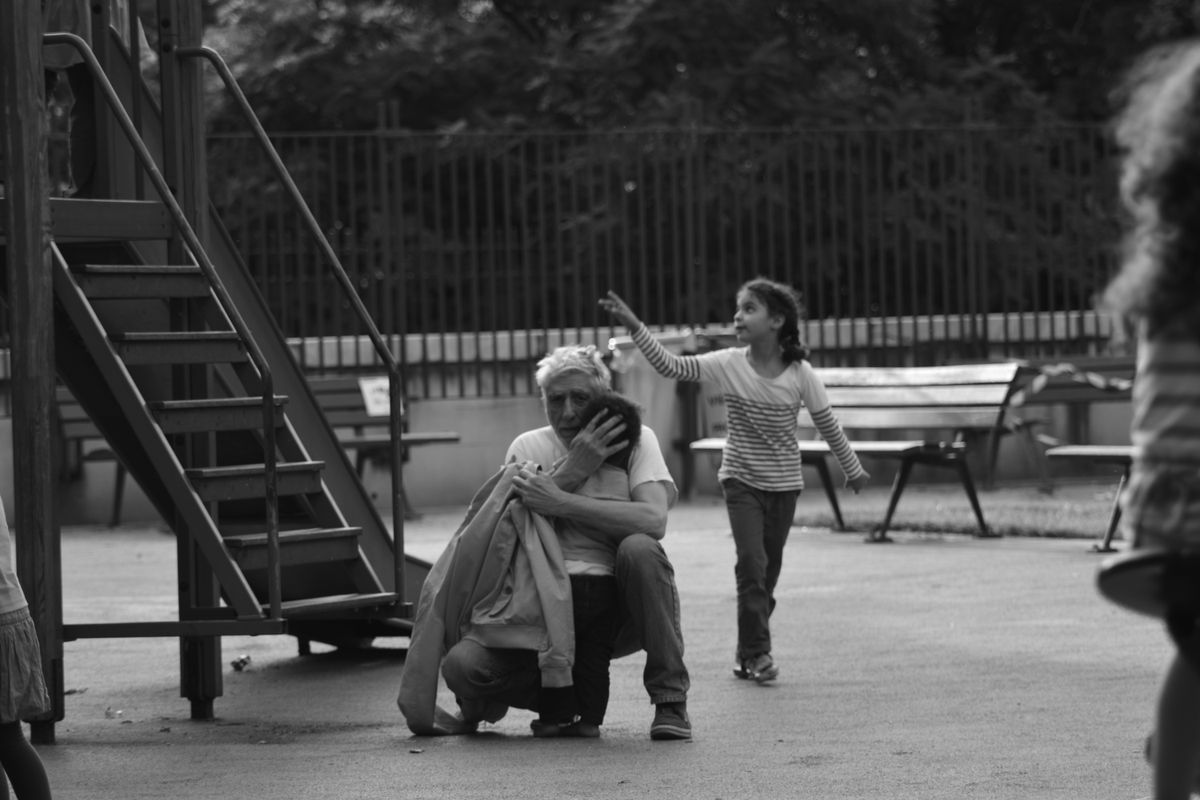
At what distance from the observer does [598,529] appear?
6.62 meters

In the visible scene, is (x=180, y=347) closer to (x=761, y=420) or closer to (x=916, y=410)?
(x=761, y=420)

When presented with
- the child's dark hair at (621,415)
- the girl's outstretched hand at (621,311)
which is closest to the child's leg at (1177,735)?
the child's dark hair at (621,415)

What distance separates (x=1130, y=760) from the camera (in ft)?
19.1

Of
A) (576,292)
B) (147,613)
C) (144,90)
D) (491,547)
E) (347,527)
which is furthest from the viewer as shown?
(576,292)

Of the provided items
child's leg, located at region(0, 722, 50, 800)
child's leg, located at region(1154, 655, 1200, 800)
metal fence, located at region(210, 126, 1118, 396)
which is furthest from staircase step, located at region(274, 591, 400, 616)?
metal fence, located at region(210, 126, 1118, 396)

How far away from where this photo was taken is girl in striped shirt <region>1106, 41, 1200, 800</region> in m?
3.27

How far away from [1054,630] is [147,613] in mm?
4299

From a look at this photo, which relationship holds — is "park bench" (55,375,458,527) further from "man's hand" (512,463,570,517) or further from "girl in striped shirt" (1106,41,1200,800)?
"girl in striped shirt" (1106,41,1200,800)

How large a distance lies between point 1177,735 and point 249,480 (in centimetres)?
421

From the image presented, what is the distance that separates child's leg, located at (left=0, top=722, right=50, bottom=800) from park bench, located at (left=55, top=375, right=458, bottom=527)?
949 cm

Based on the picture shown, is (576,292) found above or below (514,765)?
above

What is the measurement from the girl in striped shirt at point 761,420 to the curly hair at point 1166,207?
4.37 meters

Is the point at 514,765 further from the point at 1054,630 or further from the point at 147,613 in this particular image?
the point at 147,613

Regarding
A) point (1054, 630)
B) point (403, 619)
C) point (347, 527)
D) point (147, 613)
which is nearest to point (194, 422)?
point (347, 527)
